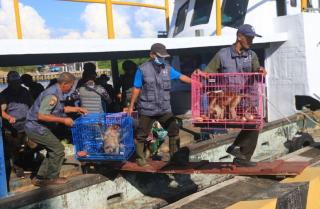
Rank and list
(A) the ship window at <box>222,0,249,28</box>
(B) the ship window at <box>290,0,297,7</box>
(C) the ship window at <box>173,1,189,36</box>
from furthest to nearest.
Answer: (C) the ship window at <box>173,1,189,36</box>
(B) the ship window at <box>290,0,297,7</box>
(A) the ship window at <box>222,0,249,28</box>

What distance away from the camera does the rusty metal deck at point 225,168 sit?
17.2ft

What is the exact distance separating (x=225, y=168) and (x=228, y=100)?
103 cm

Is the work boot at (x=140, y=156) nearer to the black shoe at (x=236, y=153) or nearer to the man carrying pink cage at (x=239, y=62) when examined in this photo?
the black shoe at (x=236, y=153)

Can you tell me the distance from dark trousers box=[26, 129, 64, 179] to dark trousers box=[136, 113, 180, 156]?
1.07 m

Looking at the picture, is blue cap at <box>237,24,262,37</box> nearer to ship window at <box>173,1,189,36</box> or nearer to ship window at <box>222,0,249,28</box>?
ship window at <box>222,0,249,28</box>

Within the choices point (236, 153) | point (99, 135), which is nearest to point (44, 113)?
point (99, 135)

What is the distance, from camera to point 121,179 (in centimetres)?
638

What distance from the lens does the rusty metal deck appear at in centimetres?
525

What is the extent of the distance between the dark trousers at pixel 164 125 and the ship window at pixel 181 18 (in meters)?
6.93

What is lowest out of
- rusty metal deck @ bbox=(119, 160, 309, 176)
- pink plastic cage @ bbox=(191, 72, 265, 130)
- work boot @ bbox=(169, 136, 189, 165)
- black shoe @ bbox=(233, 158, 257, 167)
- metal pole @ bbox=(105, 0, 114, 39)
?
rusty metal deck @ bbox=(119, 160, 309, 176)

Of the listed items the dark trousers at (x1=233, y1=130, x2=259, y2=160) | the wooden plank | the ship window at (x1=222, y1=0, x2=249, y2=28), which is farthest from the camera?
the ship window at (x1=222, y1=0, x2=249, y2=28)

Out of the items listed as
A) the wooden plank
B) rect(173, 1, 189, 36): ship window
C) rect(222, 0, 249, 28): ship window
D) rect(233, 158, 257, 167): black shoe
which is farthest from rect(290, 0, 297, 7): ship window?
the wooden plank

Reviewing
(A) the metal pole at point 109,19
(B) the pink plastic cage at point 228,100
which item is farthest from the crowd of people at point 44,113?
(B) the pink plastic cage at point 228,100

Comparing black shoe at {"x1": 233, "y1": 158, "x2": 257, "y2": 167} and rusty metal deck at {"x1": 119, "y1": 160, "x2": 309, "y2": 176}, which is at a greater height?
black shoe at {"x1": 233, "y1": 158, "x2": 257, "y2": 167}
